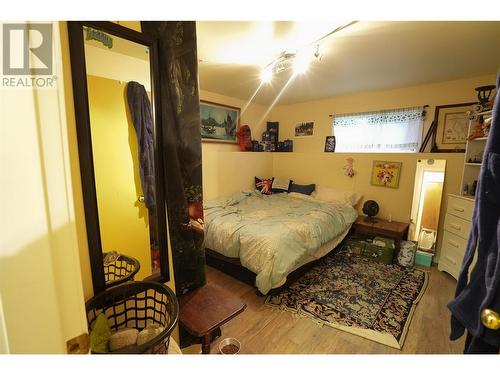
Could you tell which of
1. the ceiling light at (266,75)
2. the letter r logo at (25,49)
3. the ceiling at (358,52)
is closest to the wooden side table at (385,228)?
the ceiling at (358,52)

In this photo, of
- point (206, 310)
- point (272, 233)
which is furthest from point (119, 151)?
point (272, 233)

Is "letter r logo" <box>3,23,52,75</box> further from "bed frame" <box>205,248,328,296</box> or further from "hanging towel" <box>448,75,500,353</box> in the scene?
"bed frame" <box>205,248,328,296</box>

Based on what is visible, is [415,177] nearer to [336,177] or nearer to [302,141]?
[336,177]

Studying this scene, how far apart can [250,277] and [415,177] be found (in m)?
2.64

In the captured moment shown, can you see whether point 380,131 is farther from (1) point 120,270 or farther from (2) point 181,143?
(1) point 120,270

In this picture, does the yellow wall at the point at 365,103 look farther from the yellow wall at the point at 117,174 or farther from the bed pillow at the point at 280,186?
the yellow wall at the point at 117,174

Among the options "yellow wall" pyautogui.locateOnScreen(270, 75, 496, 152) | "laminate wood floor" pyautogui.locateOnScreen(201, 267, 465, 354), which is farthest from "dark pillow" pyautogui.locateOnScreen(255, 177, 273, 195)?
"laminate wood floor" pyautogui.locateOnScreen(201, 267, 465, 354)

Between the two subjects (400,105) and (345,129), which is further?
(345,129)

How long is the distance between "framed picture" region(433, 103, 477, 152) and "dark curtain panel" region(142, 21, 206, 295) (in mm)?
3307

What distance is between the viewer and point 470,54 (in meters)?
2.10

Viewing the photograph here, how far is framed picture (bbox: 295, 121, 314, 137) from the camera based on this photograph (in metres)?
4.13

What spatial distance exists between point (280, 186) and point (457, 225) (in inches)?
98.8

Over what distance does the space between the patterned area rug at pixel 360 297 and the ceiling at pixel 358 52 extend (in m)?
2.35
